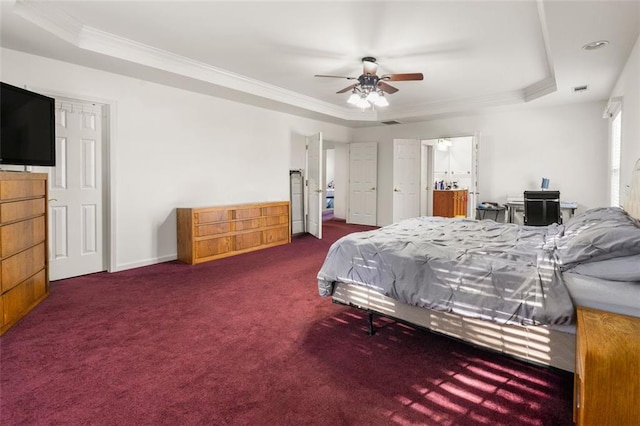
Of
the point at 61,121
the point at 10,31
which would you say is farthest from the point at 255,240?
the point at 10,31

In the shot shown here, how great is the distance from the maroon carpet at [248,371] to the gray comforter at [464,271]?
0.37 m

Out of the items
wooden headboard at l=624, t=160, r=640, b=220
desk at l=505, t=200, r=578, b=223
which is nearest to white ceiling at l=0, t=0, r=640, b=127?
wooden headboard at l=624, t=160, r=640, b=220

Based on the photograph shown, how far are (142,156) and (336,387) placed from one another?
12.8 feet

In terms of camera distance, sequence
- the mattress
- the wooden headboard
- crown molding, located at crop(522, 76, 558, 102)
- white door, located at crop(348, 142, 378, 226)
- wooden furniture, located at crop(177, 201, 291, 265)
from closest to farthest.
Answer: the mattress
the wooden headboard
wooden furniture, located at crop(177, 201, 291, 265)
crown molding, located at crop(522, 76, 558, 102)
white door, located at crop(348, 142, 378, 226)

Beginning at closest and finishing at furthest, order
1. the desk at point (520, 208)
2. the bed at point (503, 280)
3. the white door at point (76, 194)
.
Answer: the bed at point (503, 280), the white door at point (76, 194), the desk at point (520, 208)

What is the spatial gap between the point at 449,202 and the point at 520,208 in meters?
2.46

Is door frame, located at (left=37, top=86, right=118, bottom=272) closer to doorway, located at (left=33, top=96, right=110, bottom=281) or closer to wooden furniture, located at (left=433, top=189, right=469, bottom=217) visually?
doorway, located at (left=33, top=96, right=110, bottom=281)

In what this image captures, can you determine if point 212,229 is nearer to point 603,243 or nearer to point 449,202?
point 603,243

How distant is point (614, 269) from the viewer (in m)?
1.75

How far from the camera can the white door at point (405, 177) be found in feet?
24.3

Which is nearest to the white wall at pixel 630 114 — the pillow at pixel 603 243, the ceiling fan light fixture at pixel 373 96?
the pillow at pixel 603 243

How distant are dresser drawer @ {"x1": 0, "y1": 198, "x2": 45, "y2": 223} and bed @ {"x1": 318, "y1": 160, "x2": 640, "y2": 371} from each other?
239cm

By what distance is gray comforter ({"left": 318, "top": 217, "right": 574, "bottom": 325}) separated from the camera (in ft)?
6.08

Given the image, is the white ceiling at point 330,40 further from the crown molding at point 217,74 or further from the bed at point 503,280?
the bed at point 503,280
